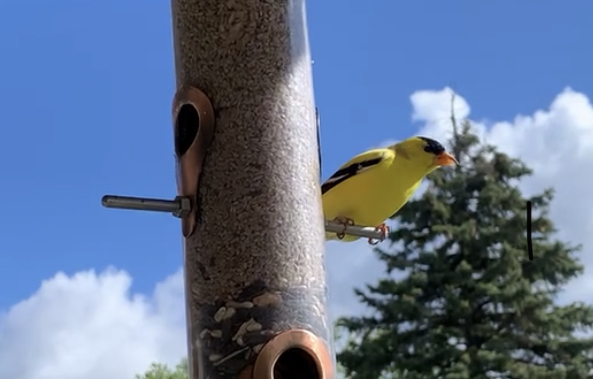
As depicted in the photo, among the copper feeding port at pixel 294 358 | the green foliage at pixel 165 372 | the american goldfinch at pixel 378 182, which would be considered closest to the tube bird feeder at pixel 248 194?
the copper feeding port at pixel 294 358

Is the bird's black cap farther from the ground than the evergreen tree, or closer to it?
closer to it

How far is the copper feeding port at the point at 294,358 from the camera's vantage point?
113cm

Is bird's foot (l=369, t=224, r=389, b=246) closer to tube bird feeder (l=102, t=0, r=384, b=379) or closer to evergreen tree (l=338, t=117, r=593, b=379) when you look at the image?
tube bird feeder (l=102, t=0, r=384, b=379)

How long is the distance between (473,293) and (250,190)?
17.0ft

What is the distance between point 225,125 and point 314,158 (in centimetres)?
14

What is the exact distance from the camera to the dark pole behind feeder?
3.82 feet

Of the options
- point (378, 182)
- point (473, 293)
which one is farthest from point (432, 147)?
point (473, 293)

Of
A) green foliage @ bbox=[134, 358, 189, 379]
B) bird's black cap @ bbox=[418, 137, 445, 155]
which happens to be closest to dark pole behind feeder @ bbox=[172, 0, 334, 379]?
bird's black cap @ bbox=[418, 137, 445, 155]

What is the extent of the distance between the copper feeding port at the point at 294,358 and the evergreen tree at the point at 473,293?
4.73m

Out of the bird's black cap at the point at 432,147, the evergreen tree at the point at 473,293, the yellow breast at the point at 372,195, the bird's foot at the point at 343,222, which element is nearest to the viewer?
the bird's foot at the point at 343,222

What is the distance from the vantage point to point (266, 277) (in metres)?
1.18

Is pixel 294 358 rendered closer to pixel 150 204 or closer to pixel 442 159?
pixel 150 204

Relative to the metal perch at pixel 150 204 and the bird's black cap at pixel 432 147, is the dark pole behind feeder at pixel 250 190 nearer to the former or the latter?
the metal perch at pixel 150 204

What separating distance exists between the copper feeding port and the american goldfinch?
24.2 inches
